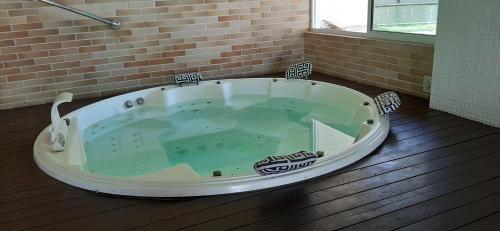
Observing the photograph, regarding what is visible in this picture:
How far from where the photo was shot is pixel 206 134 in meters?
3.03

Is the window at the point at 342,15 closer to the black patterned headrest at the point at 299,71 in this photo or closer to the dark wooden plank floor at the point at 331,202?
the black patterned headrest at the point at 299,71

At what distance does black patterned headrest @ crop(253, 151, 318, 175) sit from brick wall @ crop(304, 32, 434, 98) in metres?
1.67

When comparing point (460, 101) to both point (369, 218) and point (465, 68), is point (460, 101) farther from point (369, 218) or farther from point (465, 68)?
point (369, 218)

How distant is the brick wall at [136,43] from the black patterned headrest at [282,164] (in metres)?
2.35

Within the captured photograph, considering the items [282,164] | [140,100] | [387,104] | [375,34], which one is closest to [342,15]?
[375,34]

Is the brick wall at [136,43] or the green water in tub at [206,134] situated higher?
the brick wall at [136,43]

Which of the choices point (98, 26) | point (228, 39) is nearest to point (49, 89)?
point (98, 26)

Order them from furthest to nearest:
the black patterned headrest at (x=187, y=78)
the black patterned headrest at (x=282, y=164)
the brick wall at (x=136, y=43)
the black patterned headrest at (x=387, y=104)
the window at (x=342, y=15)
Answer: the window at (x=342, y=15)
the black patterned headrest at (x=187, y=78)
the brick wall at (x=136, y=43)
the black patterned headrest at (x=387, y=104)
the black patterned headrest at (x=282, y=164)

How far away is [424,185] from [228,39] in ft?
8.91

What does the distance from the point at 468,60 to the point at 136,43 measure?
8.76 ft

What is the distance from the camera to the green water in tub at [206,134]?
8.30ft

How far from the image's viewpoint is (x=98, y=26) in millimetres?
3541

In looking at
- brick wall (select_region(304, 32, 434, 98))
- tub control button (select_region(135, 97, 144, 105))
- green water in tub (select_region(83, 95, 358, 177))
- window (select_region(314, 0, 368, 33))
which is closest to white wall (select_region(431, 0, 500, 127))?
brick wall (select_region(304, 32, 434, 98))

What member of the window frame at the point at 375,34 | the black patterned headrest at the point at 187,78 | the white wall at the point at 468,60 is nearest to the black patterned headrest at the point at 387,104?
the white wall at the point at 468,60
